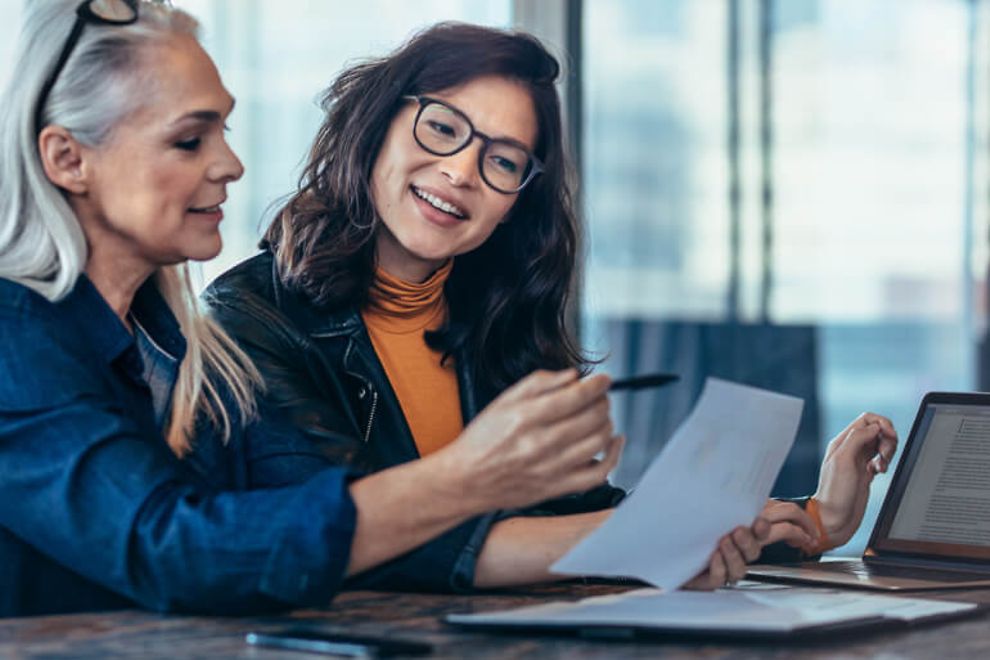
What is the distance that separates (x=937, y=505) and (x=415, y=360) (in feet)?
2.50

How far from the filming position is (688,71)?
5.53 meters

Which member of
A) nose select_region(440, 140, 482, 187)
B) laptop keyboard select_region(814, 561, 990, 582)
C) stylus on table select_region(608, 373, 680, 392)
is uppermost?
nose select_region(440, 140, 482, 187)

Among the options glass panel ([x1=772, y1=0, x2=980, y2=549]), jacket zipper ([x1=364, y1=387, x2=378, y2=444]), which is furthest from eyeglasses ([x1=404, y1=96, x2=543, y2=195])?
glass panel ([x1=772, y1=0, x2=980, y2=549])

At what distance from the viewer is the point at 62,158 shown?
1.49 meters

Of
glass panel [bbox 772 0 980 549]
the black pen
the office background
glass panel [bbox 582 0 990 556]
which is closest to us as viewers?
the black pen

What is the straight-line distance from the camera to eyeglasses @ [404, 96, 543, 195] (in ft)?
6.75

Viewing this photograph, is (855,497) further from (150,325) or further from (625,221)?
(625,221)

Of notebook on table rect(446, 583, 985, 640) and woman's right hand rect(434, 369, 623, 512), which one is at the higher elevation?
woman's right hand rect(434, 369, 623, 512)

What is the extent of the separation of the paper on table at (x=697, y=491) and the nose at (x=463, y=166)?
2.35ft

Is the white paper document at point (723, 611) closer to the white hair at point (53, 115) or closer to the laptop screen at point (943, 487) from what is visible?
the laptop screen at point (943, 487)

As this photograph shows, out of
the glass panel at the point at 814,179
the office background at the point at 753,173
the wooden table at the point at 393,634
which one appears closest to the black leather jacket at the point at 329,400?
the wooden table at the point at 393,634

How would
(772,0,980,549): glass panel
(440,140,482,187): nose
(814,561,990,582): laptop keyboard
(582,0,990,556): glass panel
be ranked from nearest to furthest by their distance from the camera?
(814,561,990,582): laptop keyboard, (440,140,482,187): nose, (582,0,990,556): glass panel, (772,0,980,549): glass panel

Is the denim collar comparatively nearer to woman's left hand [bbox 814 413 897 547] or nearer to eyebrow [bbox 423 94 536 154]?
eyebrow [bbox 423 94 536 154]

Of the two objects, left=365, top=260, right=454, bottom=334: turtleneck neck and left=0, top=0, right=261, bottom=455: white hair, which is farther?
left=365, top=260, right=454, bottom=334: turtleneck neck
